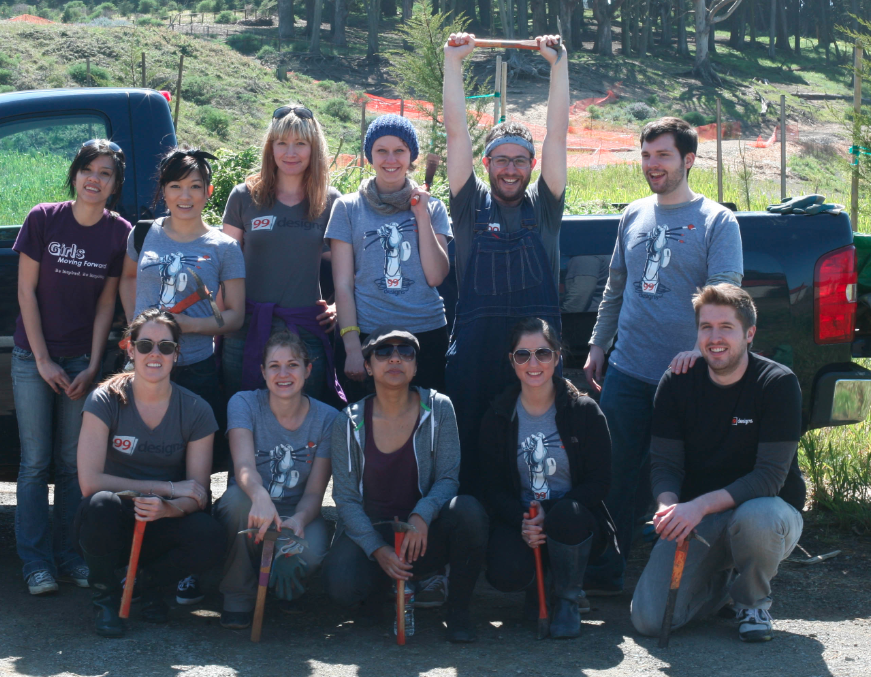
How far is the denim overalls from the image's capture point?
150 inches

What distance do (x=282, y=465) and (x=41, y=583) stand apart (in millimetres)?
1125

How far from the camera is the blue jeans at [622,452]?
3.98 meters

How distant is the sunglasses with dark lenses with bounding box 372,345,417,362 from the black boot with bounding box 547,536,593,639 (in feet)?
2.90

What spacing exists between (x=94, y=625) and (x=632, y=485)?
2.27 m

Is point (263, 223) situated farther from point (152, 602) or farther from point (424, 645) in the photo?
point (424, 645)

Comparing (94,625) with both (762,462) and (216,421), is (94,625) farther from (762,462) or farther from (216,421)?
(762,462)

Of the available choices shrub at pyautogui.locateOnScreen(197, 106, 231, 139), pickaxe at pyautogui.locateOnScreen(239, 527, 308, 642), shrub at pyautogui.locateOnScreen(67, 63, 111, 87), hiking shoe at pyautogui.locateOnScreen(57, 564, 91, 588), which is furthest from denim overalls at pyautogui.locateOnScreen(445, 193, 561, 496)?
shrub at pyautogui.locateOnScreen(67, 63, 111, 87)

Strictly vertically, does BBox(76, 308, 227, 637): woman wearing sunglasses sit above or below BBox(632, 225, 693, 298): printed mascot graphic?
below

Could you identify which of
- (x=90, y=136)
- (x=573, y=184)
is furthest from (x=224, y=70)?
(x=90, y=136)

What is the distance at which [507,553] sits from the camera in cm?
361

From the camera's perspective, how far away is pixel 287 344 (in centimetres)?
370

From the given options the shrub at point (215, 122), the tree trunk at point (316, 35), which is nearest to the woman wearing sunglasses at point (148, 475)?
the shrub at point (215, 122)

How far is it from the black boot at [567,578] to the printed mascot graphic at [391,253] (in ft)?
3.92

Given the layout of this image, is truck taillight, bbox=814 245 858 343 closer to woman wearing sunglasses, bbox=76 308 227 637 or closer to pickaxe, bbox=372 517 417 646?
pickaxe, bbox=372 517 417 646
